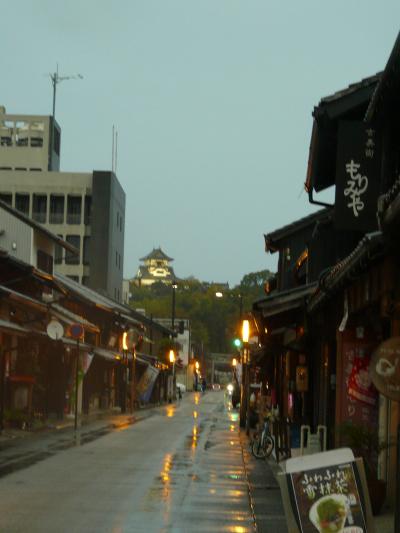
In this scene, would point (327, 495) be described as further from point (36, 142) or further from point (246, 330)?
point (36, 142)

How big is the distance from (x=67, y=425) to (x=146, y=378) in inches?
1002

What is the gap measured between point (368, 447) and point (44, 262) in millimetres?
34785

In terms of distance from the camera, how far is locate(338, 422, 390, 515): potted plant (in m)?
13.4

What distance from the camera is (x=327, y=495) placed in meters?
7.79

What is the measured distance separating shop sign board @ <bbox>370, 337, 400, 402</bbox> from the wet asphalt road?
153 inches

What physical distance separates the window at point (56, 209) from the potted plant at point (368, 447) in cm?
7057

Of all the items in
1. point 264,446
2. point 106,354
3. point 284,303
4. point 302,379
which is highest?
point 284,303

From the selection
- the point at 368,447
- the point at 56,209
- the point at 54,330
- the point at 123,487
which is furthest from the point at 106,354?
the point at 56,209

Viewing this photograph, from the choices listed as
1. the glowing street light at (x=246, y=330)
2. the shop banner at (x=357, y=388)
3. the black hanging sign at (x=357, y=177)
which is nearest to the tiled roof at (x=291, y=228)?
the glowing street light at (x=246, y=330)

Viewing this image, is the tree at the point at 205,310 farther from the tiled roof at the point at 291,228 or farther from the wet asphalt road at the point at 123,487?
the wet asphalt road at the point at 123,487

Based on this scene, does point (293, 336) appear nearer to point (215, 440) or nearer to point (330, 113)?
point (215, 440)

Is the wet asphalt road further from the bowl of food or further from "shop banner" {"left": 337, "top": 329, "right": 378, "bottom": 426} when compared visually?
the bowl of food

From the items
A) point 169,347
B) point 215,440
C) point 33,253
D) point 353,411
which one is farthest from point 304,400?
point 169,347

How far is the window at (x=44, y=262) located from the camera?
4624 centimetres
